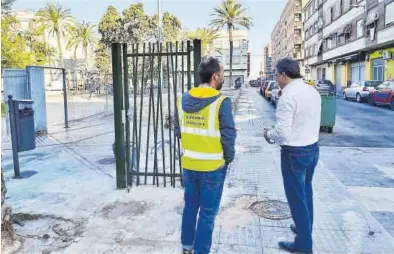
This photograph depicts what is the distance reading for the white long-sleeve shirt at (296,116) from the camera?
3332mm

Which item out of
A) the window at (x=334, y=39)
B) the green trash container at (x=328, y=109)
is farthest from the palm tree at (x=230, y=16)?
the green trash container at (x=328, y=109)

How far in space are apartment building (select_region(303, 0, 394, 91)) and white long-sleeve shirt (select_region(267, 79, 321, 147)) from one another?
25.1 m

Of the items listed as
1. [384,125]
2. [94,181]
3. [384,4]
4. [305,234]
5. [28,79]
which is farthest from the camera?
[384,4]

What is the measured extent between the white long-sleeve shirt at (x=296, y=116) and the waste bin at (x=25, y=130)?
4.65m

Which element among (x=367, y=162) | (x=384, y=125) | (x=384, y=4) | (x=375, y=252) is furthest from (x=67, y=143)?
(x=384, y=4)

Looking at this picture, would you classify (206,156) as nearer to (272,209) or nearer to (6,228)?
(272,209)

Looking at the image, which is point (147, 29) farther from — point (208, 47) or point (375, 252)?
point (375, 252)

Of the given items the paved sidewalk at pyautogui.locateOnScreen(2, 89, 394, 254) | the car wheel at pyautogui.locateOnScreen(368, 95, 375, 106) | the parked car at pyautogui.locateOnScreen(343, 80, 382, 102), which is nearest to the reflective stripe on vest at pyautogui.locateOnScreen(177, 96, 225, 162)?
the paved sidewalk at pyautogui.locateOnScreen(2, 89, 394, 254)

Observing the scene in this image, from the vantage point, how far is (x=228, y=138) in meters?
3.19

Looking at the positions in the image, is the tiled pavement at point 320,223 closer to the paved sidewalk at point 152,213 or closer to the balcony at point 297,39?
the paved sidewalk at point 152,213

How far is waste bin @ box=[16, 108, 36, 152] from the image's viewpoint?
6.37 metres

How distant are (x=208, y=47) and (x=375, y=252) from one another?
5352 centimetres

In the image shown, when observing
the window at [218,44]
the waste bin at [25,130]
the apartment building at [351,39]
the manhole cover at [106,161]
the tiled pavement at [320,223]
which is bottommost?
the tiled pavement at [320,223]

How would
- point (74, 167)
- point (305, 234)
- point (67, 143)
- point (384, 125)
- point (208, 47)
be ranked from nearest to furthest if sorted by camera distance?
point (305, 234) < point (74, 167) < point (67, 143) < point (384, 125) < point (208, 47)
